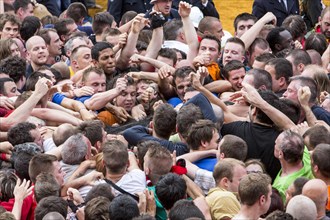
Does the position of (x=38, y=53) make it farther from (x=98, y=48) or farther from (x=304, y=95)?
(x=304, y=95)

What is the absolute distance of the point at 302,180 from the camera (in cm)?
986

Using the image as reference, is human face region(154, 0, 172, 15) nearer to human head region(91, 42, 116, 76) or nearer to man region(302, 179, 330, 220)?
human head region(91, 42, 116, 76)

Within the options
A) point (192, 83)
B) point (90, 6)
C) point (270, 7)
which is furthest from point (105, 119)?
point (90, 6)

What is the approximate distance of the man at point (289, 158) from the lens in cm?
1048

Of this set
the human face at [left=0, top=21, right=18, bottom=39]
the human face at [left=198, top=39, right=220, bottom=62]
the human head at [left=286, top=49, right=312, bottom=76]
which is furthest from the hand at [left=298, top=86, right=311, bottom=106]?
the human face at [left=0, top=21, right=18, bottom=39]

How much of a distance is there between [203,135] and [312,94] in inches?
63.0

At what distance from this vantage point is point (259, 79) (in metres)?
12.3

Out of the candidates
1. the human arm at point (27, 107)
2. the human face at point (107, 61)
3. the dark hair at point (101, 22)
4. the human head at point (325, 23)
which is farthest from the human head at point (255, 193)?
the human head at point (325, 23)

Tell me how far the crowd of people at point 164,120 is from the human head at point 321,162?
0.01 metres

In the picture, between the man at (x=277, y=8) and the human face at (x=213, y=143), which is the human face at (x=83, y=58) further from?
the man at (x=277, y=8)

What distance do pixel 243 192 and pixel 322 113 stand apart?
281cm

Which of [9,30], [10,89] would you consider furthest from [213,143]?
[9,30]

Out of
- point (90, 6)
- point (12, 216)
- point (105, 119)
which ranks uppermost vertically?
point (12, 216)

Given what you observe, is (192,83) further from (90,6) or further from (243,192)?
(90,6)
